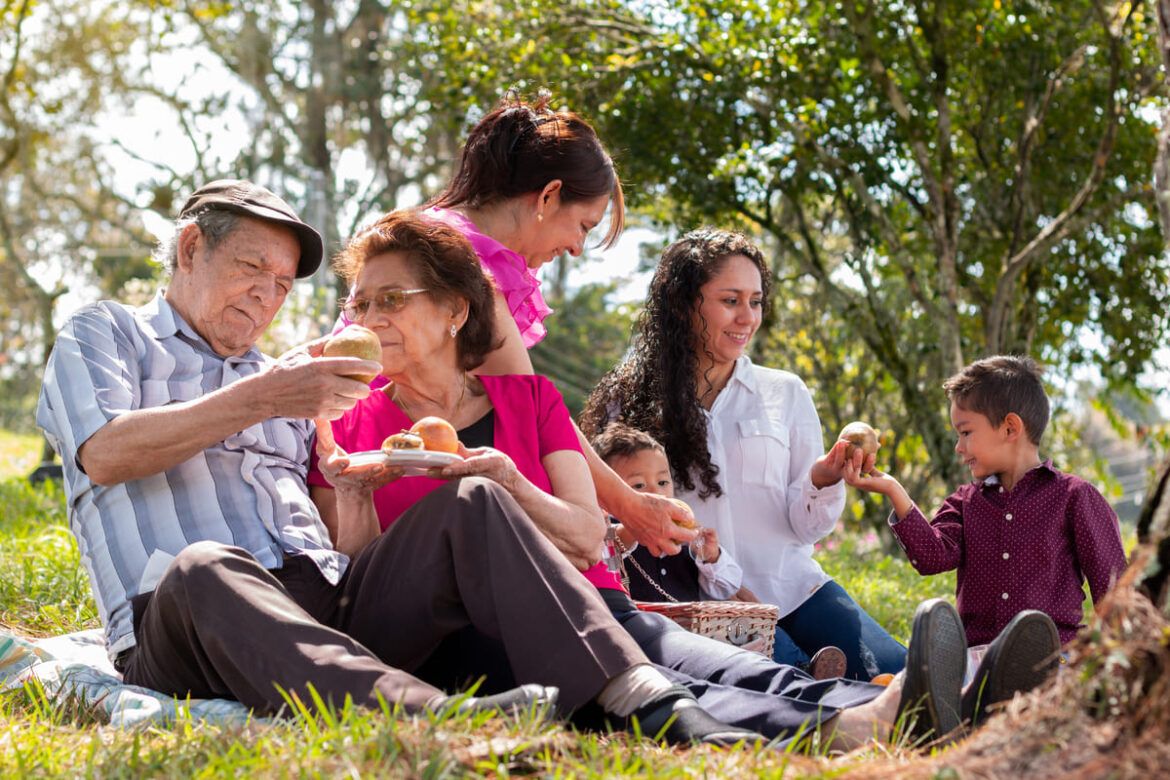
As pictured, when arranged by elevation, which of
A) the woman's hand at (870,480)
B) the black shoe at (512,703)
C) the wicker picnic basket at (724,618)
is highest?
the woman's hand at (870,480)

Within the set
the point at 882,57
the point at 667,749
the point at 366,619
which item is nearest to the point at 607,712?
the point at 667,749

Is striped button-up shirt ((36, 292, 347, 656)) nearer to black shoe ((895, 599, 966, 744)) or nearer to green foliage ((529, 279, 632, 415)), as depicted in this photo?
black shoe ((895, 599, 966, 744))

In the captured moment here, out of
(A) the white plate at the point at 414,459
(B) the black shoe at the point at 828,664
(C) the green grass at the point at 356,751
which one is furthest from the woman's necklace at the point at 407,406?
(B) the black shoe at the point at 828,664

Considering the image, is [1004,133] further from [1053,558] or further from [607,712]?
[607,712]

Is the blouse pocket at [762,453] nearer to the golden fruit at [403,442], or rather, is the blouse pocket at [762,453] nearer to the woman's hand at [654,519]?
the woman's hand at [654,519]

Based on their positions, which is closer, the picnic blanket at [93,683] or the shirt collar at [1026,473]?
the picnic blanket at [93,683]

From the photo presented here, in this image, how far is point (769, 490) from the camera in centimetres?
462

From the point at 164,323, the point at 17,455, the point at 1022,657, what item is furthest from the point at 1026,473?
the point at 17,455

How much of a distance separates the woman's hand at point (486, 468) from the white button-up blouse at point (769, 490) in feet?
5.21

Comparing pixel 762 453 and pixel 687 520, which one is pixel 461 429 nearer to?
pixel 687 520

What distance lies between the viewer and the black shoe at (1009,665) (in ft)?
8.84

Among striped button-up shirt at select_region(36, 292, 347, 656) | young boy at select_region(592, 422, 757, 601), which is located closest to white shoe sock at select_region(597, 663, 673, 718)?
striped button-up shirt at select_region(36, 292, 347, 656)

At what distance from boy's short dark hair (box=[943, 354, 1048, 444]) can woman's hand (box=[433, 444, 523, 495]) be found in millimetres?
1906

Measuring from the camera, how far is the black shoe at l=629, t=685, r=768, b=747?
2.61 m
